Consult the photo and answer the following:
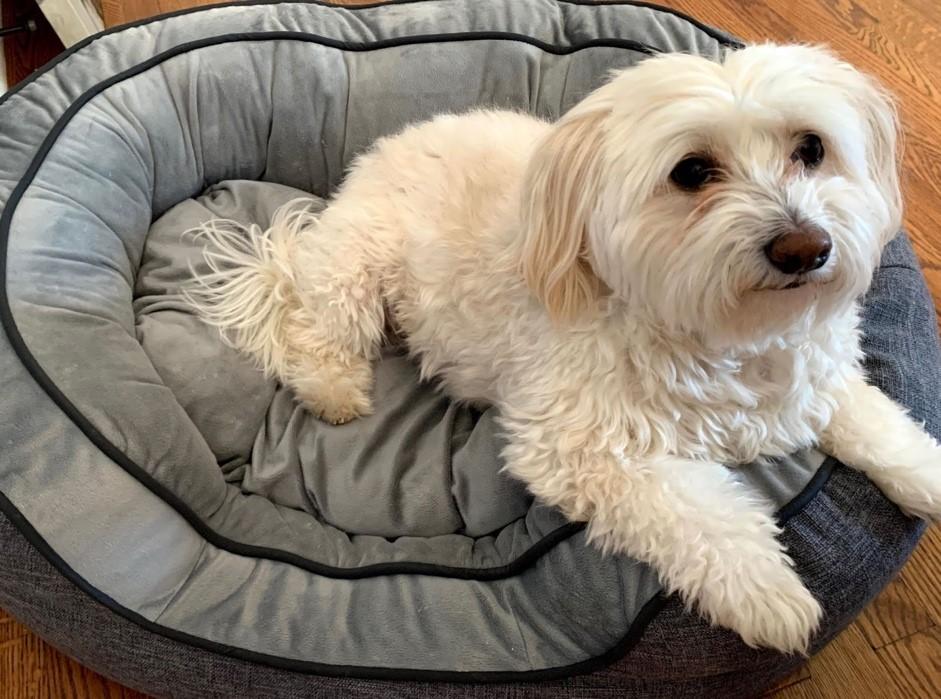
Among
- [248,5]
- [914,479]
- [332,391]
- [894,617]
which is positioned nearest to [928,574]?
[894,617]

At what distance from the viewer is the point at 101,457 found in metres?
1.34

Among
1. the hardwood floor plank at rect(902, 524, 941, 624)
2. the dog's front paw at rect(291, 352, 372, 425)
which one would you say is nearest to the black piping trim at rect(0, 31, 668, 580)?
the dog's front paw at rect(291, 352, 372, 425)

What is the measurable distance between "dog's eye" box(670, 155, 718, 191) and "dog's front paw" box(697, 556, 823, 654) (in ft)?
1.63

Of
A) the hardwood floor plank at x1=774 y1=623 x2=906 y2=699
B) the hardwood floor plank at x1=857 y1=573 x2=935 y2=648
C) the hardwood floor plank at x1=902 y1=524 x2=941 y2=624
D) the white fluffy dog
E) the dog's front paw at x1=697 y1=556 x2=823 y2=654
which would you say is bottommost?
the hardwood floor plank at x1=774 y1=623 x2=906 y2=699

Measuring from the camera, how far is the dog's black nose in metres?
0.93

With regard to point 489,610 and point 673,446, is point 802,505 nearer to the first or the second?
point 673,446

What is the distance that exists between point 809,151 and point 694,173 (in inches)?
6.2

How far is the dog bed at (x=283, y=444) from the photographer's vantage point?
1.23m

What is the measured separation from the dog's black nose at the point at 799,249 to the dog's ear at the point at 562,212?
25cm

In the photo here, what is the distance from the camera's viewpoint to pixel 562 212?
1121 mm

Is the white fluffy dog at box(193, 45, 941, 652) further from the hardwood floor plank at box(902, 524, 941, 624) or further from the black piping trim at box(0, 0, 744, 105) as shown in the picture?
the black piping trim at box(0, 0, 744, 105)

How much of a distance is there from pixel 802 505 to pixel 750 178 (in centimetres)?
52

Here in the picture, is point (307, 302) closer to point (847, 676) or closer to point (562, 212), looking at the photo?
point (562, 212)

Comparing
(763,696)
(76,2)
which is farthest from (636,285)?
(76,2)
